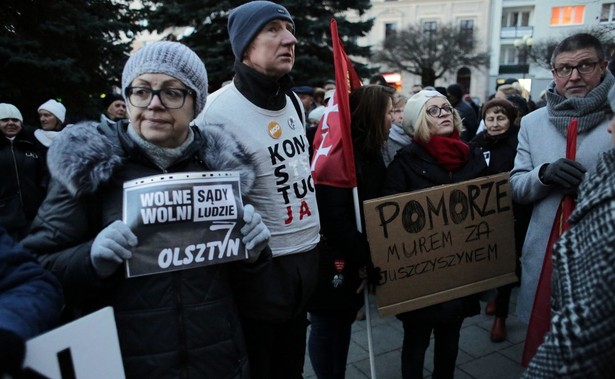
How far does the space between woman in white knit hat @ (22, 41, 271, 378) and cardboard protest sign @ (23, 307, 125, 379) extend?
188mm

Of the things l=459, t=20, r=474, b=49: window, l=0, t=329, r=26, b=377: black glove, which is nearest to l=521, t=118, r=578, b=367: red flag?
l=0, t=329, r=26, b=377: black glove

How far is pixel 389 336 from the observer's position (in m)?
3.92

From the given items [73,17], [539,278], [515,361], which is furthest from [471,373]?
[73,17]

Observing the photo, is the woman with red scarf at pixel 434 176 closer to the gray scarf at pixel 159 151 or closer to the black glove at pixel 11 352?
the gray scarf at pixel 159 151

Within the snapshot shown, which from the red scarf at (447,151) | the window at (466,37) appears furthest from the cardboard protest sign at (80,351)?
the window at (466,37)

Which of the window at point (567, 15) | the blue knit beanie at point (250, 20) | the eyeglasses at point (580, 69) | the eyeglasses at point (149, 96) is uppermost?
the window at point (567, 15)

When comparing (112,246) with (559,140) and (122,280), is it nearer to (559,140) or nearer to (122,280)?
(122,280)

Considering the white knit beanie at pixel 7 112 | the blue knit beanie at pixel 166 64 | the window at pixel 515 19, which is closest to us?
the blue knit beanie at pixel 166 64

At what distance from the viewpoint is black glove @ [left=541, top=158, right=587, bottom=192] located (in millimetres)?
2225

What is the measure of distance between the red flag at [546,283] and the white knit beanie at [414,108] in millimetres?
839

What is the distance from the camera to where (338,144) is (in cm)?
271

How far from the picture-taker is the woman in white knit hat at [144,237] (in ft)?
4.74

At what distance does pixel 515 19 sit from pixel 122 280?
4455 centimetres

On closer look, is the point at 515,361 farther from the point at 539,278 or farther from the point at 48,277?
the point at 48,277
